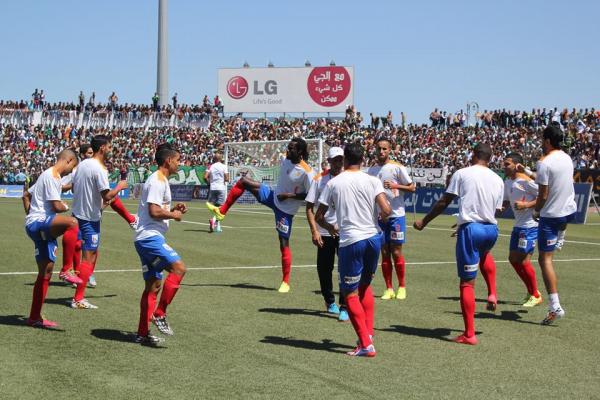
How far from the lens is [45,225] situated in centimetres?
897

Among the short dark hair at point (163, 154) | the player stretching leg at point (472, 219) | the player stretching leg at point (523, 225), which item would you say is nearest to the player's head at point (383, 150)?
the player stretching leg at point (523, 225)

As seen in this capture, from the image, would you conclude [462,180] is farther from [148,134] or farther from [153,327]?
[148,134]

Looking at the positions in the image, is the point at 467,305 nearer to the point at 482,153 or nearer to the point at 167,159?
the point at 482,153

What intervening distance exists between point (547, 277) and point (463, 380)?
3203 mm

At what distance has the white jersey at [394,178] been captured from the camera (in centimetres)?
1145

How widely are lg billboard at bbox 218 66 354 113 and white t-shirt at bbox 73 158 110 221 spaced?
5559 cm

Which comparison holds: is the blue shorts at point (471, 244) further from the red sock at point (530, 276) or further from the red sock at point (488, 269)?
the red sock at point (530, 276)

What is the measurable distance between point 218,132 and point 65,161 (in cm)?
5337

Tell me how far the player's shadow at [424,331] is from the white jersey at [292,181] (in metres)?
3.08

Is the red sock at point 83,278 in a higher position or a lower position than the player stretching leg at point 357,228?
lower

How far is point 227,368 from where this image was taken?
7.32 meters

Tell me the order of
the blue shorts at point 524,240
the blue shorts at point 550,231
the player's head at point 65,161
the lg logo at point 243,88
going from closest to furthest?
the player's head at point 65,161, the blue shorts at point 550,231, the blue shorts at point 524,240, the lg logo at point 243,88

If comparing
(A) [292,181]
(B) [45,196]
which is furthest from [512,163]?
(B) [45,196]

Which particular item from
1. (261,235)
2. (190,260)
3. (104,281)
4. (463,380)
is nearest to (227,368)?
(463,380)
